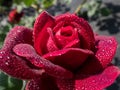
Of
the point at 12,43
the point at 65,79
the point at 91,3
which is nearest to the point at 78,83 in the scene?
the point at 65,79

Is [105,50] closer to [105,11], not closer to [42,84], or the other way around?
[42,84]

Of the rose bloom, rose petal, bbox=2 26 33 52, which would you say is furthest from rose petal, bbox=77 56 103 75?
rose petal, bbox=2 26 33 52

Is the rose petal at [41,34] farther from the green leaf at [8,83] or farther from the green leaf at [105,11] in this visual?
the green leaf at [105,11]

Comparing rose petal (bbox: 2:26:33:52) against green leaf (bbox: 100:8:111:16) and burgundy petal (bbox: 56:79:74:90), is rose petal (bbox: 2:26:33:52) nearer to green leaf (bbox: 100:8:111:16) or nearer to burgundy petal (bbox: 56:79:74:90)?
burgundy petal (bbox: 56:79:74:90)

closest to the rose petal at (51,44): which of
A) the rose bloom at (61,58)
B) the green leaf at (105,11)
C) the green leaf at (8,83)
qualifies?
the rose bloom at (61,58)

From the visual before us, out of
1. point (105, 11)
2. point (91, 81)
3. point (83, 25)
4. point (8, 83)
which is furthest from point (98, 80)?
point (105, 11)

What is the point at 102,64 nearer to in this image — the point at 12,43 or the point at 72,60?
the point at 72,60
